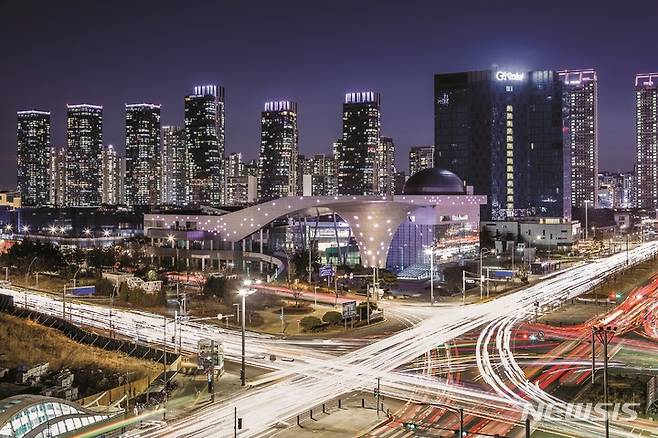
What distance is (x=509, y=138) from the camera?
17175cm

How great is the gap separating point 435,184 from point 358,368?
7359 cm

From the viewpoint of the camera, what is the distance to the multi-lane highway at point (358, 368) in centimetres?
3133

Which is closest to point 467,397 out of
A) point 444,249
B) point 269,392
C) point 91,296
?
point 269,392

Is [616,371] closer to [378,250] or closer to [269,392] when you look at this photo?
[269,392]

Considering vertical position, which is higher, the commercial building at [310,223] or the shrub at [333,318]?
the commercial building at [310,223]

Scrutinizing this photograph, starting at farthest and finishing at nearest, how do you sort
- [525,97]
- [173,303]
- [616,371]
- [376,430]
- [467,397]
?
1. [525,97]
2. [173,303]
3. [616,371]
4. [467,397]
5. [376,430]

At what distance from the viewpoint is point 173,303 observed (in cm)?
6694

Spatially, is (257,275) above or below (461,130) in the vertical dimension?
below

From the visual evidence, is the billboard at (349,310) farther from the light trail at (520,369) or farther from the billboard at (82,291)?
the billboard at (82,291)

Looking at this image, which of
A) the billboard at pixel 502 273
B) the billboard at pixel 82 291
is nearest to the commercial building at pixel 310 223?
the billboard at pixel 502 273

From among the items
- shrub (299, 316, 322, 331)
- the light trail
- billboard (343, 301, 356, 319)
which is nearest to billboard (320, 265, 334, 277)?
the light trail

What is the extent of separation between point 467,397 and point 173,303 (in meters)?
39.0

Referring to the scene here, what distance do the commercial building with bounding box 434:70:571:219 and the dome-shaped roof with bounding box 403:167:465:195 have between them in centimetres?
6147

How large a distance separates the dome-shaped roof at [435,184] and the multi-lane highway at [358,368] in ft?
148
